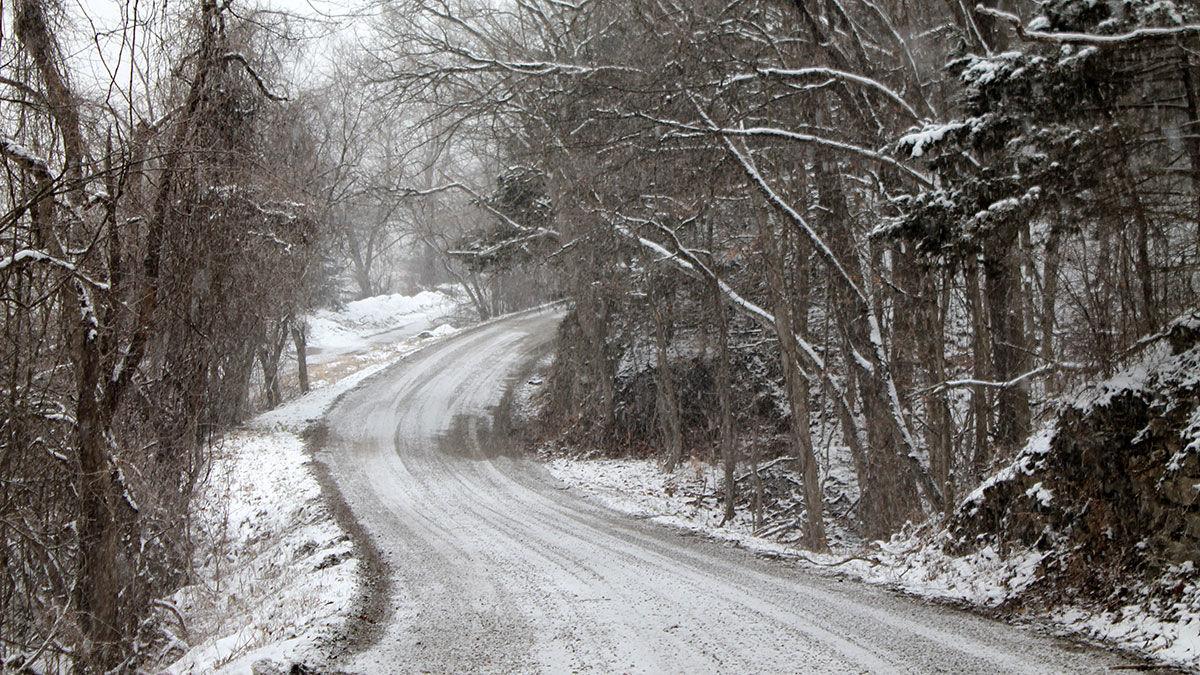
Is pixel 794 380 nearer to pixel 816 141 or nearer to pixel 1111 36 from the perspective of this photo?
pixel 816 141

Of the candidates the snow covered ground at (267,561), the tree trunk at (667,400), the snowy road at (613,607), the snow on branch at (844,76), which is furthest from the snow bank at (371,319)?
the snow on branch at (844,76)

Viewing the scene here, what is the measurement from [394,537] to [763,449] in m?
10.4

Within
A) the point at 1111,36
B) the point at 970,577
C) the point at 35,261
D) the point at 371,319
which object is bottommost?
the point at 970,577

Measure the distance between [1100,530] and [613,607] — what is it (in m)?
3.91

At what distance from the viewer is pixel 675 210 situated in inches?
662

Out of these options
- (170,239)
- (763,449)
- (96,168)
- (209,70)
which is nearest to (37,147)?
(96,168)

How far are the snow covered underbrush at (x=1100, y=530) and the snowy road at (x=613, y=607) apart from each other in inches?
18.1

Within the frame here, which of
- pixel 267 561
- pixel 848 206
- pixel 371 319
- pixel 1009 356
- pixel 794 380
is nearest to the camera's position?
pixel 1009 356

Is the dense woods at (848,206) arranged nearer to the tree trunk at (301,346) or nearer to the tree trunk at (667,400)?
the tree trunk at (667,400)

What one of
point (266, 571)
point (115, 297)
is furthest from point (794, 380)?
point (115, 297)

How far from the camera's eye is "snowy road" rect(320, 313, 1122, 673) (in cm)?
584

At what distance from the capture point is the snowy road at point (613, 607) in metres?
5.84

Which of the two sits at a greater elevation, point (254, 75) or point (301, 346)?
point (254, 75)

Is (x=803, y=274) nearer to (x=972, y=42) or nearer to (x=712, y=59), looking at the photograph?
(x=712, y=59)
